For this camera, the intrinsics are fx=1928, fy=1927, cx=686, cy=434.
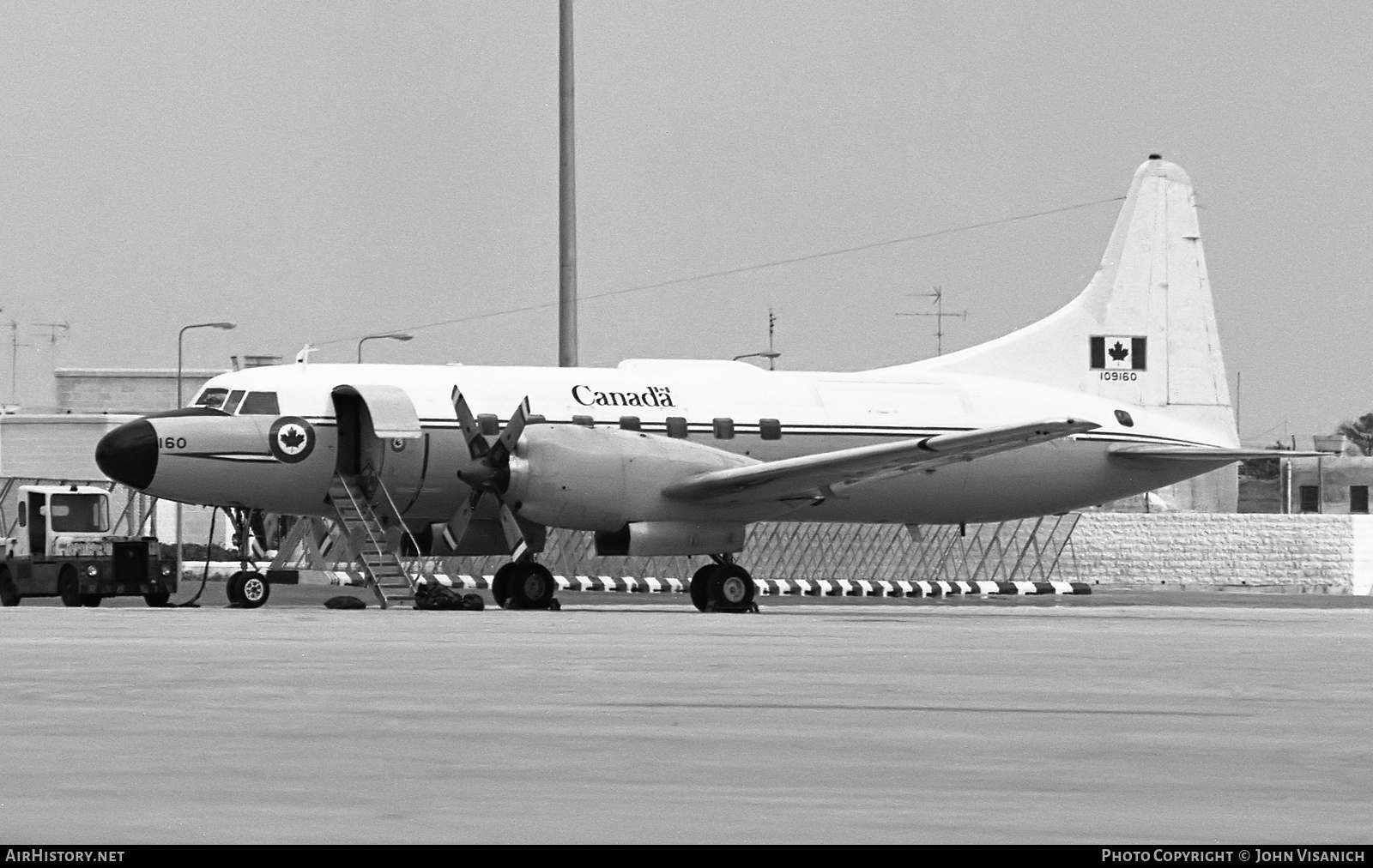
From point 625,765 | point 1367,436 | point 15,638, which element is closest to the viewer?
point 625,765

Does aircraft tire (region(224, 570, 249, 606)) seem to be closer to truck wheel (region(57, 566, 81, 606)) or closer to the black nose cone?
the black nose cone

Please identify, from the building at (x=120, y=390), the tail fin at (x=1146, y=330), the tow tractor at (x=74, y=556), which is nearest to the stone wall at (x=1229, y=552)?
the tail fin at (x=1146, y=330)

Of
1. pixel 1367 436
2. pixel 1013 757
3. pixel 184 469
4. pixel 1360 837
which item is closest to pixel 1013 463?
pixel 184 469

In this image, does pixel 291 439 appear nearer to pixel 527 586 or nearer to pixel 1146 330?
pixel 527 586

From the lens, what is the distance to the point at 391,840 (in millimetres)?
6797

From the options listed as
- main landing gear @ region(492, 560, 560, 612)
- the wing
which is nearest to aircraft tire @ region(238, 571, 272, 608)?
main landing gear @ region(492, 560, 560, 612)

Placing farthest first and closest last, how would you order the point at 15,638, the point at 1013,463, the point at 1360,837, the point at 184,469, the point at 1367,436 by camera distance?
the point at 1367,436, the point at 1013,463, the point at 184,469, the point at 15,638, the point at 1360,837

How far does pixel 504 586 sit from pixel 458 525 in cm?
122

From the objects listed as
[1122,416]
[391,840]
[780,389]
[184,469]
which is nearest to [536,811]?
[391,840]

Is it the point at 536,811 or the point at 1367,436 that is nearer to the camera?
the point at 536,811

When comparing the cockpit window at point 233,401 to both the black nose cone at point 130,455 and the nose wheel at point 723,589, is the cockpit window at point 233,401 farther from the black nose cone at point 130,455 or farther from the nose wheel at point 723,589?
the nose wheel at point 723,589
